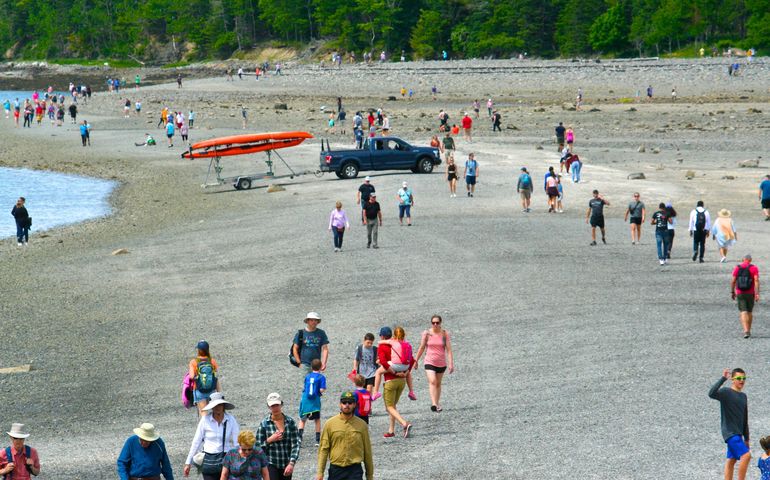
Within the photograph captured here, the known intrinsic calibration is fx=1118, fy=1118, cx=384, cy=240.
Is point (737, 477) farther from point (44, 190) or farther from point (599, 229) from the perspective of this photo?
point (44, 190)

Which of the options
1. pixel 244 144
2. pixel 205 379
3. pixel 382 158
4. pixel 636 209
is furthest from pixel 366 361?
pixel 244 144

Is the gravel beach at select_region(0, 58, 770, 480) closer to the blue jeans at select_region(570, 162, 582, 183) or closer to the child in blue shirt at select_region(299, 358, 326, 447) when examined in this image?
the blue jeans at select_region(570, 162, 582, 183)

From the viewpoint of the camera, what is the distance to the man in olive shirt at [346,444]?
1044 cm

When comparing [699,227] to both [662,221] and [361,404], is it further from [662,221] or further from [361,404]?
[361,404]

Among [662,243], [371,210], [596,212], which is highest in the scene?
[371,210]

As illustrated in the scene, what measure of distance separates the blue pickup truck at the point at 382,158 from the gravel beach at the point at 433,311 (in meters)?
0.60

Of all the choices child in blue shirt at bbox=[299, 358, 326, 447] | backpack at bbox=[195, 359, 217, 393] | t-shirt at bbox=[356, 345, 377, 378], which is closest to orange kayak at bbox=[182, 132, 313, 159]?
t-shirt at bbox=[356, 345, 377, 378]

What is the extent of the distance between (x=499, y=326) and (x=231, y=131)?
152ft

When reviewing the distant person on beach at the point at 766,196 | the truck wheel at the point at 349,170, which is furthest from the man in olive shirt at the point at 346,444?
the truck wheel at the point at 349,170

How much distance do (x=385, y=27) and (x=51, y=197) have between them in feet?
263

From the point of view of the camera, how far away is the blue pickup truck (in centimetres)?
4219

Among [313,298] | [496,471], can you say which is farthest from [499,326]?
[496,471]

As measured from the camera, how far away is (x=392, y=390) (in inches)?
556

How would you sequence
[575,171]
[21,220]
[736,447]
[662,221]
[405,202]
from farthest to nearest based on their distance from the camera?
1. [575,171]
2. [21,220]
3. [405,202]
4. [662,221]
5. [736,447]
